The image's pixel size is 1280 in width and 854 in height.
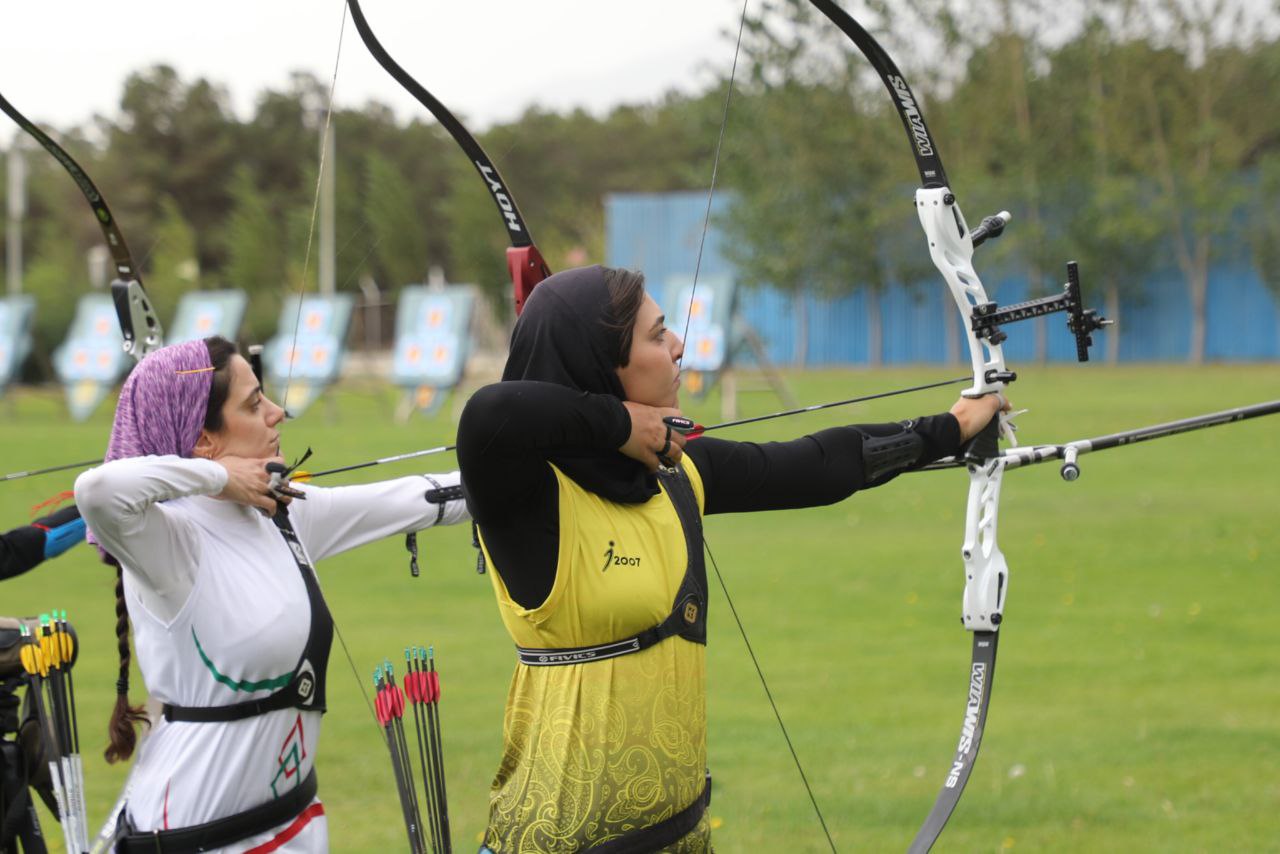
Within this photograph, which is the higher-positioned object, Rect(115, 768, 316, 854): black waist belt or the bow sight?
the bow sight

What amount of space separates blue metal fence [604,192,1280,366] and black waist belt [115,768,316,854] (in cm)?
2385

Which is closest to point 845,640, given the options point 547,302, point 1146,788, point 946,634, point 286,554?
point 946,634

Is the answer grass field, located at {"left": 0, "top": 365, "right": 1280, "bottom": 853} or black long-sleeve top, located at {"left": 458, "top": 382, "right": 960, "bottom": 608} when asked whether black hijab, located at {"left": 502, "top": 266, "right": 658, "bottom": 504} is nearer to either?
black long-sleeve top, located at {"left": 458, "top": 382, "right": 960, "bottom": 608}

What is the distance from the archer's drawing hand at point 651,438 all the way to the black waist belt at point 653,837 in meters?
0.48

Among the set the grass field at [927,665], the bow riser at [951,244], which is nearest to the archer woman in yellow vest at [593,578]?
the bow riser at [951,244]

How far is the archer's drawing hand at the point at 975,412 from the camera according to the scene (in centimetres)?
265

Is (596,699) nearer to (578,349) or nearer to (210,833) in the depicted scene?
(578,349)

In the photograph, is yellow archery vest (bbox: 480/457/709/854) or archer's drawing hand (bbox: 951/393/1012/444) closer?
yellow archery vest (bbox: 480/457/709/854)

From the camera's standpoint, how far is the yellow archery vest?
2102mm

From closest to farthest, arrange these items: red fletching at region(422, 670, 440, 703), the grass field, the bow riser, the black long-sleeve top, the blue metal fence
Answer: the black long-sleeve top
red fletching at region(422, 670, 440, 703)
the bow riser
the grass field
the blue metal fence

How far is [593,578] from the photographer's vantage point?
2.10 metres

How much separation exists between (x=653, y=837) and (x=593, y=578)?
37cm

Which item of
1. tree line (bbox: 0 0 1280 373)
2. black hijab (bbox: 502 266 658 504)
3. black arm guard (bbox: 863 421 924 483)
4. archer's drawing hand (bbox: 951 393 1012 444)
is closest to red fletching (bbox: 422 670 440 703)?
black hijab (bbox: 502 266 658 504)

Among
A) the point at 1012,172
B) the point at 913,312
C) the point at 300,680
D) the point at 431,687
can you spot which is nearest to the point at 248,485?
the point at 300,680
